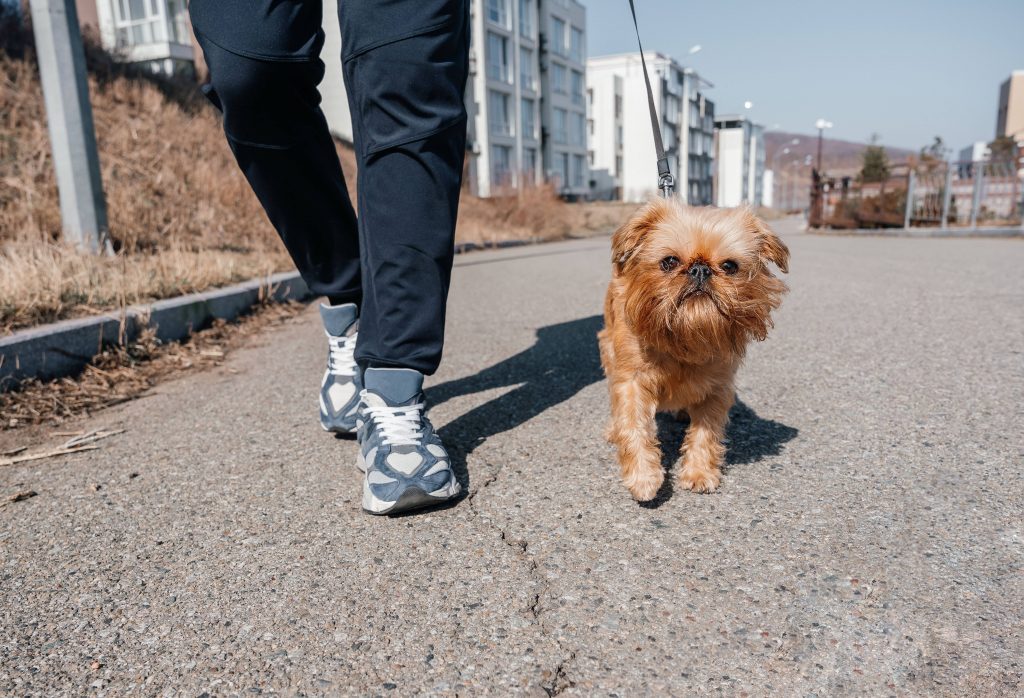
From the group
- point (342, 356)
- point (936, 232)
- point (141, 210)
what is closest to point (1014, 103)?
point (936, 232)

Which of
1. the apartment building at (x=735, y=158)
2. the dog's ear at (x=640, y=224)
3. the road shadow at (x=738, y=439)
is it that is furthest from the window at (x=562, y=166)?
the dog's ear at (x=640, y=224)

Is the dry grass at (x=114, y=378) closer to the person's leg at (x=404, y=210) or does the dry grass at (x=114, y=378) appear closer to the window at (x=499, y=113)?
the person's leg at (x=404, y=210)

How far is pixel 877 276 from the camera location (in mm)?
7805

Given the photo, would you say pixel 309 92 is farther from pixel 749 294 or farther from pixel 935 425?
pixel 935 425

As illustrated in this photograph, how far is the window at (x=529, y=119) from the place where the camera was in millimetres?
47875

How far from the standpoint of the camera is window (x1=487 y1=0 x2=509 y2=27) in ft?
140

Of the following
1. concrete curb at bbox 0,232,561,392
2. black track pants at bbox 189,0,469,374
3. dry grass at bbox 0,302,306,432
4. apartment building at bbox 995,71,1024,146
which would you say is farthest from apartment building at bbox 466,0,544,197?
apartment building at bbox 995,71,1024,146

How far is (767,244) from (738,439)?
0.72 metres

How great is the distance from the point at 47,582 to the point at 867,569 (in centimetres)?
189

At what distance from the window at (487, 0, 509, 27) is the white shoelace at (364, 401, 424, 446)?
44556 millimetres

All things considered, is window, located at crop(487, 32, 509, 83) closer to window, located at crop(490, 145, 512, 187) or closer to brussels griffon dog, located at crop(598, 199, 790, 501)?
window, located at crop(490, 145, 512, 187)

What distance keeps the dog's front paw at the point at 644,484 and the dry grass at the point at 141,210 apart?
9.57ft

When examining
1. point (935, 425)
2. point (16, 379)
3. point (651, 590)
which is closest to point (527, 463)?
point (651, 590)

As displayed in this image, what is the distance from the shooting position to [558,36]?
176 ft
